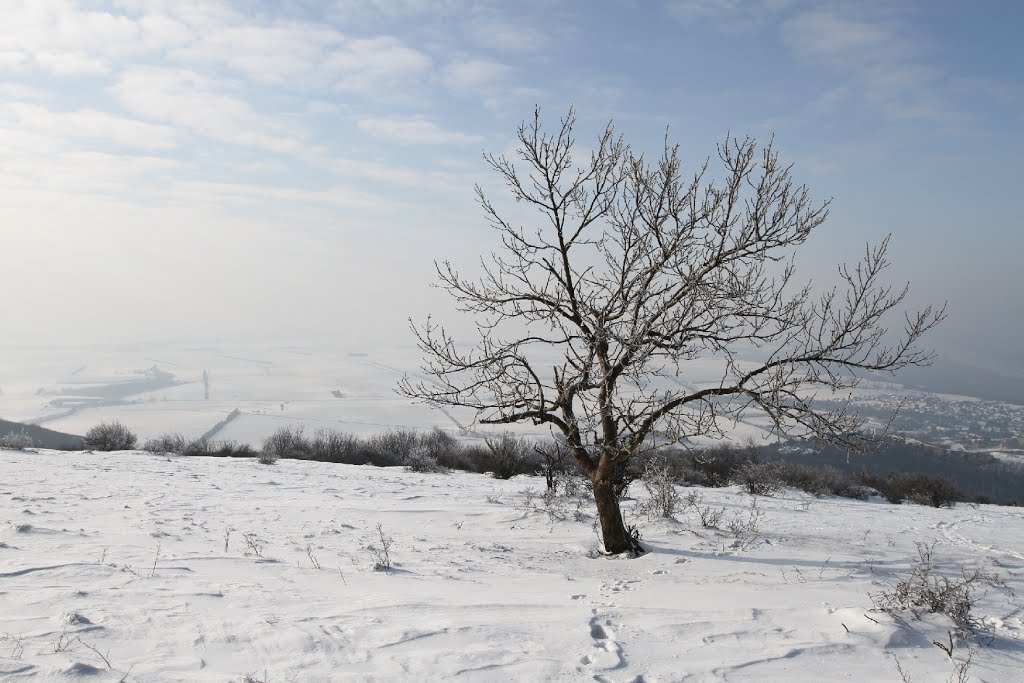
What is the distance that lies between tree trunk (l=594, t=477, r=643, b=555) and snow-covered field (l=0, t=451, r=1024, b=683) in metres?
0.32

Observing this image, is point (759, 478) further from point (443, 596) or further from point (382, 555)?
point (443, 596)

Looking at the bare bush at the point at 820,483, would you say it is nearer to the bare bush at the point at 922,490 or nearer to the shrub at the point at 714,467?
the bare bush at the point at 922,490

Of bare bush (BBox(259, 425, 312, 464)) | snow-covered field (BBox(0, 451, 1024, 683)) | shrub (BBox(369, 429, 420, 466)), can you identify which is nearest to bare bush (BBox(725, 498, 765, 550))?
Result: snow-covered field (BBox(0, 451, 1024, 683))

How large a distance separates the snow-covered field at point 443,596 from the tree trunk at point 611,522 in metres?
0.32

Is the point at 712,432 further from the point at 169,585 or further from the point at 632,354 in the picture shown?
the point at 169,585

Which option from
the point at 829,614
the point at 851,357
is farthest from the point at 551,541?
the point at 851,357

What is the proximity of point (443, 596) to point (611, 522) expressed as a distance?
3.03m

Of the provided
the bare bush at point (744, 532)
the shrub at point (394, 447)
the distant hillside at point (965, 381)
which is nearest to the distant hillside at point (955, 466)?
the shrub at point (394, 447)

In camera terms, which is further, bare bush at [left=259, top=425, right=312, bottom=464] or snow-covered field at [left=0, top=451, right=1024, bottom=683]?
bare bush at [left=259, top=425, right=312, bottom=464]

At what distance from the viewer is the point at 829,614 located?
18.2 ft

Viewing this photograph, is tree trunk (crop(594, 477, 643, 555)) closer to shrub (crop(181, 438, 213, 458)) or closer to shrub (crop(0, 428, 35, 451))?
shrub (crop(0, 428, 35, 451))

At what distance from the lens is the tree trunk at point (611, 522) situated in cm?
806

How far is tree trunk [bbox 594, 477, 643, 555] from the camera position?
26.5 ft

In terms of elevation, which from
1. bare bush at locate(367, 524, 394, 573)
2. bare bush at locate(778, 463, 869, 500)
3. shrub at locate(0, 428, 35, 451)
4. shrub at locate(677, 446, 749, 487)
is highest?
shrub at locate(0, 428, 35, 451)
